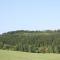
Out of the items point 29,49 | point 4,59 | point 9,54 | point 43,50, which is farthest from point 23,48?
point 4,59

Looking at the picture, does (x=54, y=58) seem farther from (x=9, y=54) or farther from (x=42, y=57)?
(x=9, y=54)

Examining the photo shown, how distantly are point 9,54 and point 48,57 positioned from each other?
308 cm

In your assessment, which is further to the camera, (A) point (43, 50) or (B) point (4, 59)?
(A) point (43, 50)

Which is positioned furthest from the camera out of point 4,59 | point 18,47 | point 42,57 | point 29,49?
point 18,47

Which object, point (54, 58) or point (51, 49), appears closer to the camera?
point (54, 58)

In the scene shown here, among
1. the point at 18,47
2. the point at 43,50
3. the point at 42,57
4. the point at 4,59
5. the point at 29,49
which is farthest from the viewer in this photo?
the point at 18,47

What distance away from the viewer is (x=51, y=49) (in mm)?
27953

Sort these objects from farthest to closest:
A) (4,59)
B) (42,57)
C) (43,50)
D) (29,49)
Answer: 1. (29,49)
2. (43,50)
3. (42,57)
4. (4,59)

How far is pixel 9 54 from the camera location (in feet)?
73.0

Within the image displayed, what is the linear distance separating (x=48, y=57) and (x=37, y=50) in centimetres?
656

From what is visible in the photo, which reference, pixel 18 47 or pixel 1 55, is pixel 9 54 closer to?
pixel 1 55

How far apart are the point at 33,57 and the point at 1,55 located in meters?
2.51

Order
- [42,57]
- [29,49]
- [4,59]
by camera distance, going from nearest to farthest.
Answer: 1. [4,59]
2. [42,57]
3. [29,49]

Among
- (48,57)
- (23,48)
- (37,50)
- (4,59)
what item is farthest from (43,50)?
(4,59)
